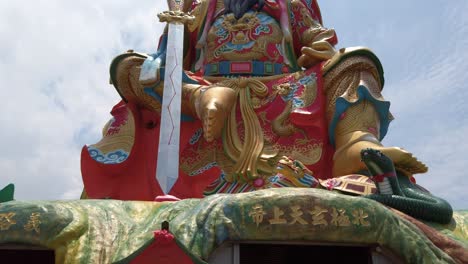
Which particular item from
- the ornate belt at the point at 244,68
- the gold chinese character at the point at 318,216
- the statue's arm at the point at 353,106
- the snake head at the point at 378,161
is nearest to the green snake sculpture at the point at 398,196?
the snake head at the point at 378,161

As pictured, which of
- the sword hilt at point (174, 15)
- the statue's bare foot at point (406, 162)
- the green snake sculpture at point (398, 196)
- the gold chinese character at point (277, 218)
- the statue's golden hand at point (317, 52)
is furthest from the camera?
the statue's golden hand at point (317, 52)

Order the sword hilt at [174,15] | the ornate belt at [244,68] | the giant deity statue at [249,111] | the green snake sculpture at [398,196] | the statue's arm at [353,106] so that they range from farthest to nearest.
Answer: the ornate belt at [244,68] < the sword hilt at [174,15] < the giant deity statue at [249,111] < the statue's arm at [353,106] < the green snake sculpture at [398,196]

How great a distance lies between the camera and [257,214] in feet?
12.6

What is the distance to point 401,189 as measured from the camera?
4914mm

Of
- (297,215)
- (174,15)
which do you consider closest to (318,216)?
(297,215)

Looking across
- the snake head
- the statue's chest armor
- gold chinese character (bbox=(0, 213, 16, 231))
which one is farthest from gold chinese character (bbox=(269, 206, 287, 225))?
the statue's chest armor

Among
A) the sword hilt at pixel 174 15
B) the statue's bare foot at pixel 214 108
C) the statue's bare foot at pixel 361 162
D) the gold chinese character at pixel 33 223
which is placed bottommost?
the gold chinese character at pixel 33 223

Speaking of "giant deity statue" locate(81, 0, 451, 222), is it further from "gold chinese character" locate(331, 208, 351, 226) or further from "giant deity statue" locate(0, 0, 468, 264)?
"gold chinese character" locate(331, 208, 351, 226)

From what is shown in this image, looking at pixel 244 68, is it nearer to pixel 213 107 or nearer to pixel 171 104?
pixel 213 107

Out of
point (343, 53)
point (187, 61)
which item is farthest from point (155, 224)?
point (187, 61)

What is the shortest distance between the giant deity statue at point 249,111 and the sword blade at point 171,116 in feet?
0.53

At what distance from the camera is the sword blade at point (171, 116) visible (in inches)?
218

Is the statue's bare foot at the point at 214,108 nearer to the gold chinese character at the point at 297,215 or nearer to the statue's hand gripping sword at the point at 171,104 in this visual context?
the statue's hand gripping sword at the point at 171,104

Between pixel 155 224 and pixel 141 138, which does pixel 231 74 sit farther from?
pixel 155 224
